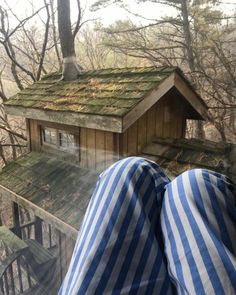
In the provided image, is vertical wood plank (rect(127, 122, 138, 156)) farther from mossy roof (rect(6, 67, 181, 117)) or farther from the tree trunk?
the tree trunk

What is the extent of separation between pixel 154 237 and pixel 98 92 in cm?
167

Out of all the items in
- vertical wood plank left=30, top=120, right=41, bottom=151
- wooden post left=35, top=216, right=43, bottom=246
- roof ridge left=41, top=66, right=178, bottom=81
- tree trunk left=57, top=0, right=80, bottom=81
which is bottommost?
wooden post left=35, top=216, right=43, bottom=246

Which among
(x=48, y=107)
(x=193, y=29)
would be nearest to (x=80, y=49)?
(x=193, y=29)

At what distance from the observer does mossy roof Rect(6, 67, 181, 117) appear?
1.81 m

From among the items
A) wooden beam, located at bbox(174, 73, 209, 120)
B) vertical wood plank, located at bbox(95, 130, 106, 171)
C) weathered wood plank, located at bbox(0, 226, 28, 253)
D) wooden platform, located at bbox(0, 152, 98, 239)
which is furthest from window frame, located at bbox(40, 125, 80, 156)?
weathered wood plank, located at bbox(0, 226, 28, 253)

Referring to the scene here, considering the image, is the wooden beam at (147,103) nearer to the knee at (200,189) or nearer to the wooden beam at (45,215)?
the wooden beam at (45,215)

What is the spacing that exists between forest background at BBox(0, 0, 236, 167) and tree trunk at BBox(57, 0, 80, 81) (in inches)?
28.0

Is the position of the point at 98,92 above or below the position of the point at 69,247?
above

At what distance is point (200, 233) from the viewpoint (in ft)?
1.57

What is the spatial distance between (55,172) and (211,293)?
1.95 meters

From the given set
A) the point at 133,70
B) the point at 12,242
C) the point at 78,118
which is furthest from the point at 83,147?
the point at 12,242

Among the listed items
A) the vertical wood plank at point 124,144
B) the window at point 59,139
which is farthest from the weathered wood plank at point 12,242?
the vertical wood plank at point 124,144

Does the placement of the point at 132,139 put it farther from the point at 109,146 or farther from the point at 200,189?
the point at 200,189

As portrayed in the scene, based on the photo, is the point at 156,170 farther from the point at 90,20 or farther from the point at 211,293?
the point at 90,20
